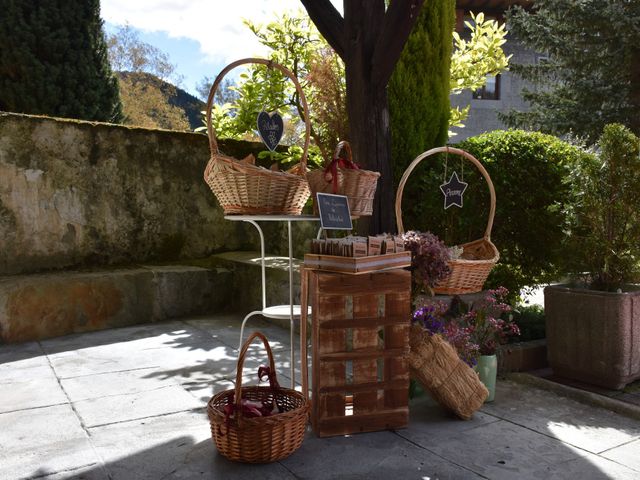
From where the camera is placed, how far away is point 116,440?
9.55 ft

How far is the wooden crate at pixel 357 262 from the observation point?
112 inches

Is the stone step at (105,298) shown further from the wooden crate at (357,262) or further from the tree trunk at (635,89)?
the tree trunk at (635,89)

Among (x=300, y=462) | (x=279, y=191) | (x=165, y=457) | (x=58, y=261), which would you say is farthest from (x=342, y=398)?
(x=58, y=261)

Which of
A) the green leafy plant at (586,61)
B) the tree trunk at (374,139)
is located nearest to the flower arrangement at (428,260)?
the tree trunk at (374,139)

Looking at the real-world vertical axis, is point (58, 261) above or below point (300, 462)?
above

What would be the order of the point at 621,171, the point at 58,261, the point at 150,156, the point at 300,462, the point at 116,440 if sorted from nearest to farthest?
the point at 300,462
the point at 116,440
the point at 621,171
the point at 58,261
the point at 150,156

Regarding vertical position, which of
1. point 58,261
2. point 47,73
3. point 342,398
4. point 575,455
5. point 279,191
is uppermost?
point 47,73

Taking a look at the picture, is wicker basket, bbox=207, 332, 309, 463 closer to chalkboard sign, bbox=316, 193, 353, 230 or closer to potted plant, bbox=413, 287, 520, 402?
chalkboard sign, bbox=316, 193, 353, 230

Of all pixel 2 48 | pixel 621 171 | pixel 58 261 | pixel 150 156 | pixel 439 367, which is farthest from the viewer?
pixel 2 48

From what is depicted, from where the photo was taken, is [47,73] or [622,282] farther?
[47,73]

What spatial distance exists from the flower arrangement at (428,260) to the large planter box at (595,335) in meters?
1.17

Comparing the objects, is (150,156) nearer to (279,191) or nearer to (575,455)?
(279,191)

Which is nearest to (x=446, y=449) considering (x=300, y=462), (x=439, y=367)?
(x=439, y=367)

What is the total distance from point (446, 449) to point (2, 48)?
9319 mm
